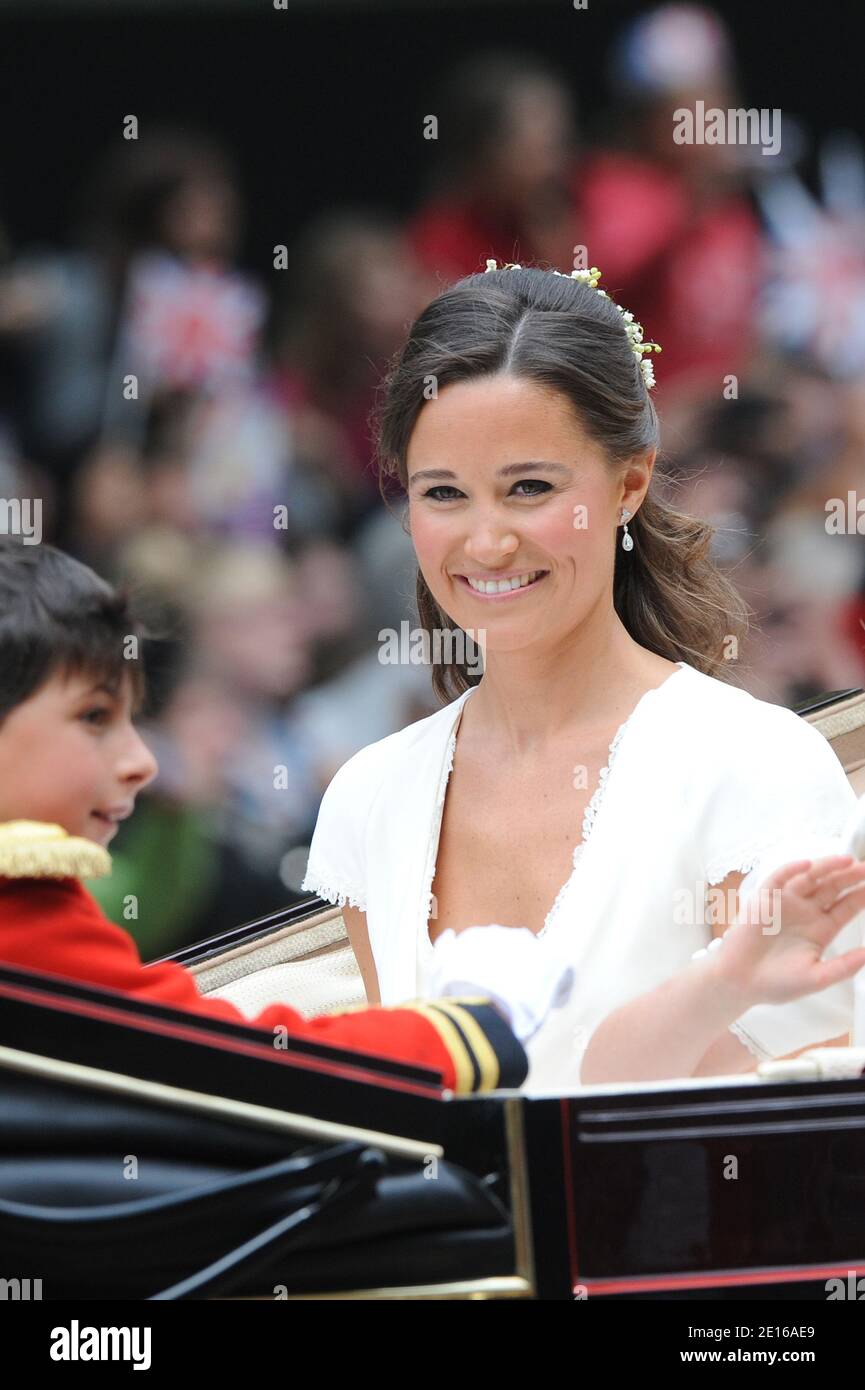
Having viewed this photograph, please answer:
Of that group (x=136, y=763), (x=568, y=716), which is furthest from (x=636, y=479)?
(x=136, y=763)

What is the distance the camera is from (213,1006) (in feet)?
3.70

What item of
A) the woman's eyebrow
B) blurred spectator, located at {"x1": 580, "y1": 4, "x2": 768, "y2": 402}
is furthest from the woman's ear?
blurred spectator, located at {"x1": 580, "y1": 4, "x2": 768, "y2": 402}

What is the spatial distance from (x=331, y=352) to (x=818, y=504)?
81cm

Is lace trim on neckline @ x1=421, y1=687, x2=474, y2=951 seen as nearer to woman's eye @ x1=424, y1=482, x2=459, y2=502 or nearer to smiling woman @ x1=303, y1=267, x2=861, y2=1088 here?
smiling woman @ x1=303, y1=267, x2=861, y2=1088

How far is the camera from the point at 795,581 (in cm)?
278

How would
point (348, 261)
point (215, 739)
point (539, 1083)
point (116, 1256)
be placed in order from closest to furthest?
point (116, 1256), point (539, 1083), point (215, 739), point (348, 261)

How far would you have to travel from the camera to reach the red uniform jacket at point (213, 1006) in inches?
43.2

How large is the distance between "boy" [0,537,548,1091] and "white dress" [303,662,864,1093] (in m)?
0.42

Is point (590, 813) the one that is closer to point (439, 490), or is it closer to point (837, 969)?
point (439, 490)

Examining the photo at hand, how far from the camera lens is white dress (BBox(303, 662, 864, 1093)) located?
1.56 meters

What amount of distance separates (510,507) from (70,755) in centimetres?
57

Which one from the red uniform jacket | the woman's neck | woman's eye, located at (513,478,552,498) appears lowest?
the red uniform jacket

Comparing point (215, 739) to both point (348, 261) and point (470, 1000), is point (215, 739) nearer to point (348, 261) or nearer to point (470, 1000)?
point (348, 261)

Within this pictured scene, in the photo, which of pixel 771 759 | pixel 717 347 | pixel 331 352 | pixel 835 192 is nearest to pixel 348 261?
pixel 331 352
